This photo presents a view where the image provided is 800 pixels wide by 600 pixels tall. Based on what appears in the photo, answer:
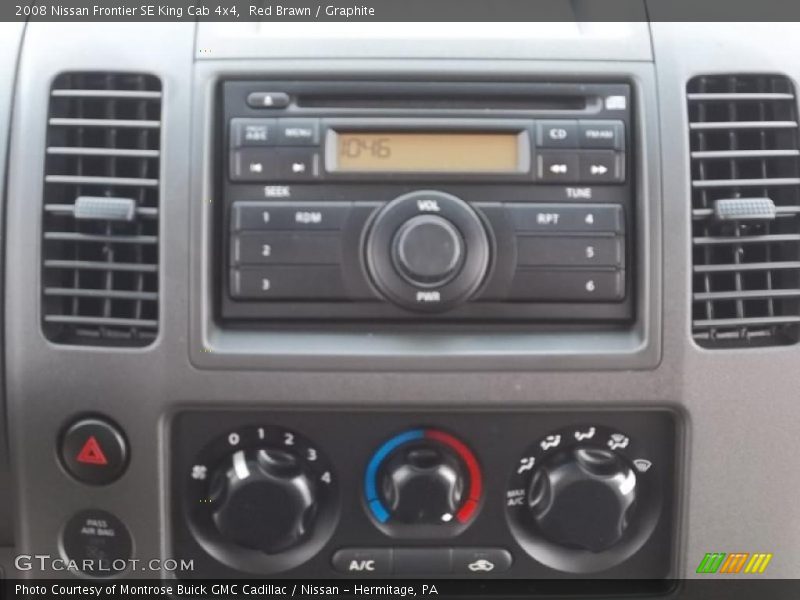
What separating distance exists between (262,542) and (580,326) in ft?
1.44

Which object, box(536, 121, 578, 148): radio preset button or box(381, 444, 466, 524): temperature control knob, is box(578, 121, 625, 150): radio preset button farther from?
box(381, 444, 466, 524): temperature control knob

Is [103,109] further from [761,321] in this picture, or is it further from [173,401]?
[761,321]

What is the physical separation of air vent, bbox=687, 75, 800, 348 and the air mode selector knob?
276mm

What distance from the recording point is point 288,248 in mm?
947

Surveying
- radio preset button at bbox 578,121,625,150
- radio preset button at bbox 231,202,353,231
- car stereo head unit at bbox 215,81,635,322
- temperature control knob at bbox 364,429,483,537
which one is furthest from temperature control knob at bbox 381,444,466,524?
radio preset button at bbox 578,121,625,150

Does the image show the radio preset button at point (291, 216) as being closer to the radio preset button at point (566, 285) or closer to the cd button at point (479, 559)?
the radio preset button at point (566, 285)

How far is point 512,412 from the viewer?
978 mm

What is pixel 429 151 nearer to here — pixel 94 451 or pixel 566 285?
pixel 566 285

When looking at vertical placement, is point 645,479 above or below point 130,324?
→ below

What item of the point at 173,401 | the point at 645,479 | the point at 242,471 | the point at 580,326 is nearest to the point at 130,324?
the point at 173,401

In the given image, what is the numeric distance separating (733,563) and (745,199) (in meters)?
0.43

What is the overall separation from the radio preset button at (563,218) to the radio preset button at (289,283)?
212mm

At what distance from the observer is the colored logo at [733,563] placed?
39.7 inches

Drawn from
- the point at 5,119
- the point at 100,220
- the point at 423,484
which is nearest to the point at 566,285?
the point at 423,484
